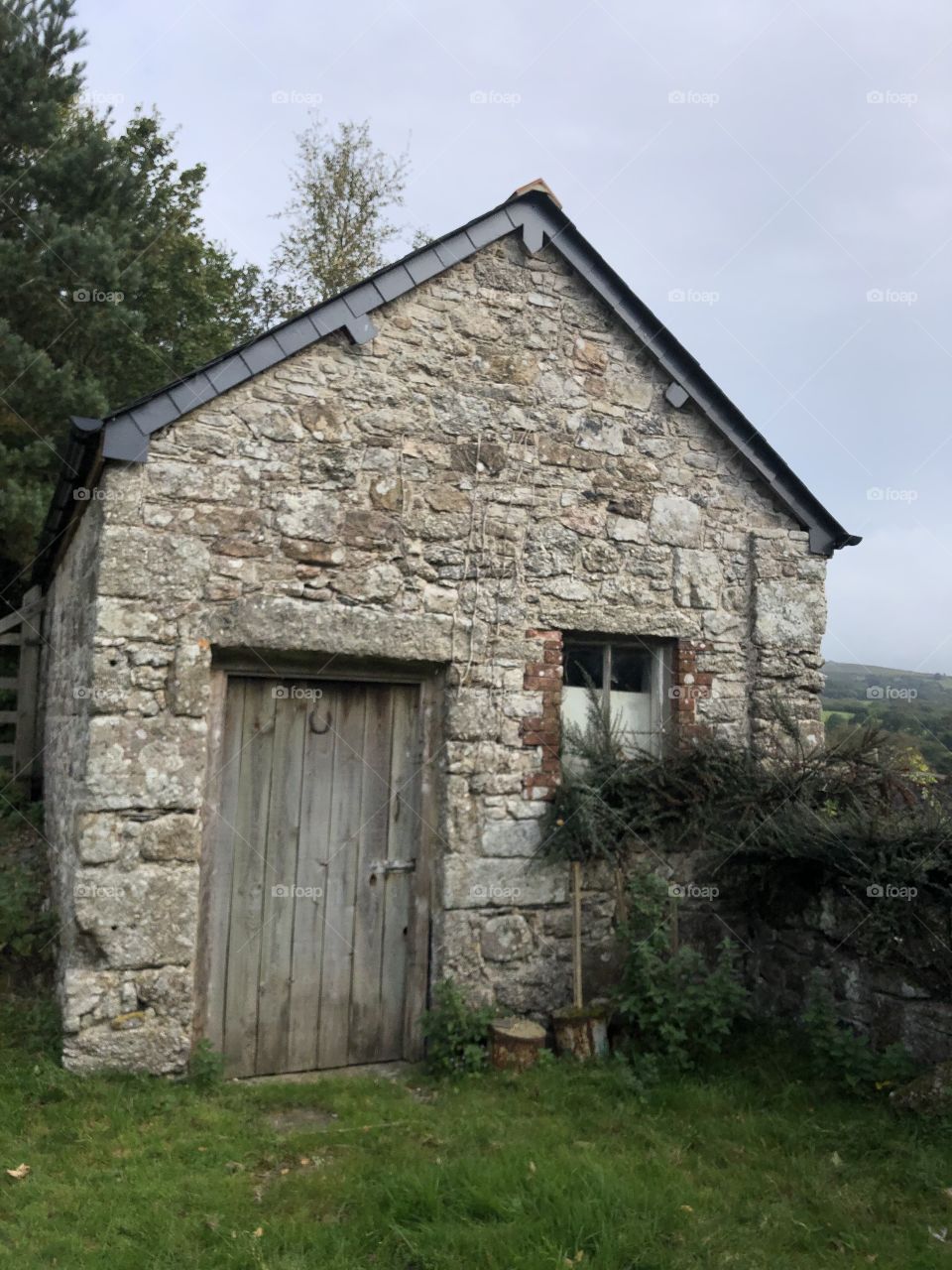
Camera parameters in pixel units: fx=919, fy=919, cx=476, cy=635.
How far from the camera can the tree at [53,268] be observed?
980cm

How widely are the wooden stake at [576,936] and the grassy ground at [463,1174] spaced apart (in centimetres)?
51

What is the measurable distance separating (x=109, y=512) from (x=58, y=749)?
7.25 feet

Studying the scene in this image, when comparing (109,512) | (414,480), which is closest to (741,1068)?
(414,480)

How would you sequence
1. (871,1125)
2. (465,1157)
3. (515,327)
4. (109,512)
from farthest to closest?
(515,327) < (109,512) < (871,1125) < (465,1157)

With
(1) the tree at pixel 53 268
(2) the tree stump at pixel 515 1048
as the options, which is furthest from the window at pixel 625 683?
(1) the tree at pixel 53 268

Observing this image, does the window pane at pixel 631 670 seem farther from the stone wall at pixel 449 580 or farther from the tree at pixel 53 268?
the tree at pixel 53 268

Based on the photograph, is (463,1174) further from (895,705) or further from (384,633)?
(895,705)

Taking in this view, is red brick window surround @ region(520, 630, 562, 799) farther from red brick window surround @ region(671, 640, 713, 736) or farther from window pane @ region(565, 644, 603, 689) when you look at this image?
red brick window surround @ region(671, 640, 713, 736)

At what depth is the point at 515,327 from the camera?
19.6 ft

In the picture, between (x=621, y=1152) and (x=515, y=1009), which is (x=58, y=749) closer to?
(x=515, y=1009)

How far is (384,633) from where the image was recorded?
17.3 feet

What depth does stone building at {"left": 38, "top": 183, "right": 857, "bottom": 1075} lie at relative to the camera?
471 cm

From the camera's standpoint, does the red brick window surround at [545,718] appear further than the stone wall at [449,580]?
Yes

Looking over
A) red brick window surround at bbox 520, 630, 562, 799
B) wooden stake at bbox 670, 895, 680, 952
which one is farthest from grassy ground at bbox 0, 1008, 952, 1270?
red brick window surround at bbox 520, 630, 562, 799
